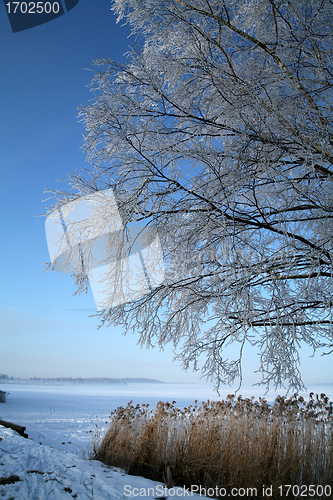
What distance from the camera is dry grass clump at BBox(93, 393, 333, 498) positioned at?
11.8ft

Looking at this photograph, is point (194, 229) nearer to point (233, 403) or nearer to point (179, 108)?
point (179, 108)

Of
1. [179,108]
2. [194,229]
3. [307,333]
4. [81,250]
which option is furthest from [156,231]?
[307,333]

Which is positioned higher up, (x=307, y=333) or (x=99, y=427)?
(x=307, y=333)

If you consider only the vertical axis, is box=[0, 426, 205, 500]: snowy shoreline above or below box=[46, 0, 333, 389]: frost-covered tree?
below

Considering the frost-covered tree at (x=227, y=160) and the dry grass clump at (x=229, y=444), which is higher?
the frost-covered tree at (x=227, y=160)

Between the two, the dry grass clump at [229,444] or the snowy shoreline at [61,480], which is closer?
the snowy shoreline at [61,480]

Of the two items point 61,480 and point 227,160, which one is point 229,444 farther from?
point 227,160

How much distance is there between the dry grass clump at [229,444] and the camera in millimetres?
3584

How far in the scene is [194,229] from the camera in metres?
3.63

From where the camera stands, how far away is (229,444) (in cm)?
385

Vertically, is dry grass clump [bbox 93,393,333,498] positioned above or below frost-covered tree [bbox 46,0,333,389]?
below

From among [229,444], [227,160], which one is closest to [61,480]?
[229,444]

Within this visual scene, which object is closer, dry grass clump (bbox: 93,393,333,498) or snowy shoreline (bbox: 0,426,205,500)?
snowy shoreline (bbox: 0,426,205,500)

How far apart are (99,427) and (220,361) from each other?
2.71m
